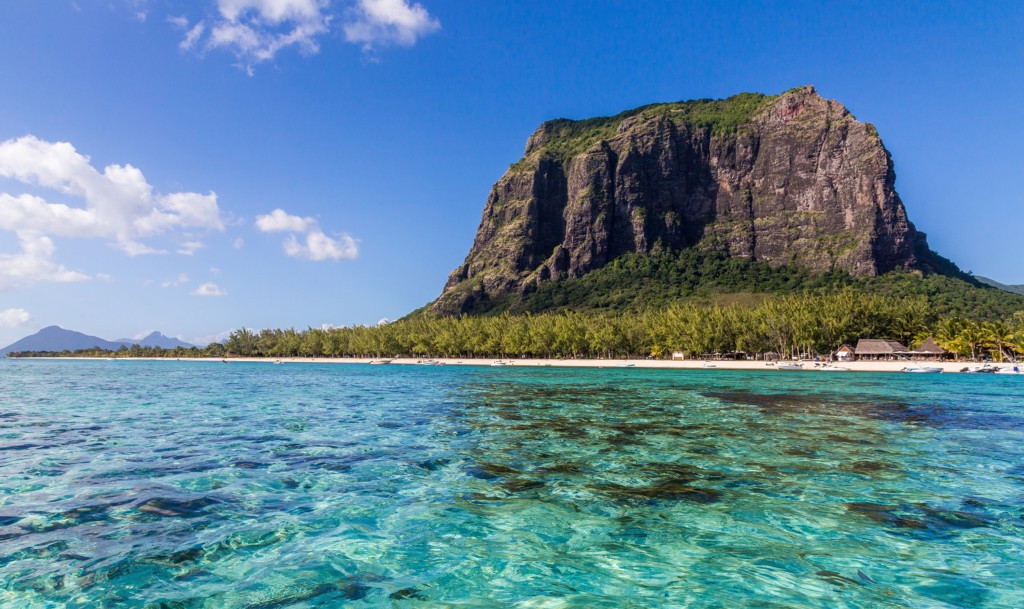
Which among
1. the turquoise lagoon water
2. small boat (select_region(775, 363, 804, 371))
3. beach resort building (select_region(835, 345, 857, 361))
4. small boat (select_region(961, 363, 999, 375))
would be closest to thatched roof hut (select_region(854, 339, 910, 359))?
beach resort building (select_region(835, 345, 857, 361))

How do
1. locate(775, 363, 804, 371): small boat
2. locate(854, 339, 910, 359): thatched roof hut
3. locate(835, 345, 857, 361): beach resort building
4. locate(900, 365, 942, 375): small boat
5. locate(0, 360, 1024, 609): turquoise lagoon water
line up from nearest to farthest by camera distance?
locate(0, 360, 1024, 609): turquoise lagoon water → locate(900, 365, 942, 375): small boat → locate(775, 363, 804, 371): small boat → locate(854, 339, 910, 359): thatched roof hut → locate(835, 345, 857, 361): beach resort building

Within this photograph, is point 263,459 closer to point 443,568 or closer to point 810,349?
point 443,568

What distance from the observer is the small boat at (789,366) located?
304 ft

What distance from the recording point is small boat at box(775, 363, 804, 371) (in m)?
92.8

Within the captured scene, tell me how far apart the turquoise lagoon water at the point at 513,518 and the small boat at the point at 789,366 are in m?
75.5

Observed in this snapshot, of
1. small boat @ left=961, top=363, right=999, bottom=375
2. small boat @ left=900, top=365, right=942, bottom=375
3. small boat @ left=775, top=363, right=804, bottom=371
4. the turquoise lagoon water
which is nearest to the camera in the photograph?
the turquoise lagoon water

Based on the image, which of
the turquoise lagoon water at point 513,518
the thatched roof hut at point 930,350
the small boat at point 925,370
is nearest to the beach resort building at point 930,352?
the thatched roof hut at point 930,350

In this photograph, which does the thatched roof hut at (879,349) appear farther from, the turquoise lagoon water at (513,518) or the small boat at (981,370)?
the turquoise lagoon water at (513,518)

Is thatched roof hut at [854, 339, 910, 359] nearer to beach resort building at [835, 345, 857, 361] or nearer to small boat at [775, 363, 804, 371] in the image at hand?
beach resort building at [835, 345, 857, 361]

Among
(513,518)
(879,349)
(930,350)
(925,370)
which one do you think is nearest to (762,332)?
(879,349)

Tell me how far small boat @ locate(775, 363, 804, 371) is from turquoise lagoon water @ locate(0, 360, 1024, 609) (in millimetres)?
75526

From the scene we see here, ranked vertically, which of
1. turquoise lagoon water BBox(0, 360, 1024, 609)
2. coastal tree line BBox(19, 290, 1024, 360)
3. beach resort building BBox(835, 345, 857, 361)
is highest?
coastal tree line BBox(19, 290, 1024, 360)

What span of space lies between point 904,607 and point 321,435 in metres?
20.1

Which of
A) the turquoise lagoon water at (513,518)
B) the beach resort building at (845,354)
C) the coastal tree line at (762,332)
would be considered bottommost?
the turquoise lagoon water at (513,518)
